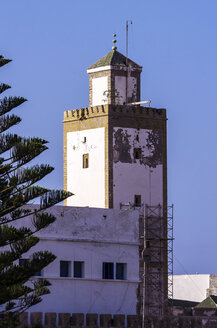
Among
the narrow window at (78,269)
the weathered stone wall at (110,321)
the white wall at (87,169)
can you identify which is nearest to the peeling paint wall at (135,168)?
the white wall at (87,169)

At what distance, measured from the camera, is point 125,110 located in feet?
215

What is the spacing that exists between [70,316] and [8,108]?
970cm

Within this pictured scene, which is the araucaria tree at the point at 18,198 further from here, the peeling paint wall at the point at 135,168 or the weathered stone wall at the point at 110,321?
the peeling paint wall at the point at 135,168

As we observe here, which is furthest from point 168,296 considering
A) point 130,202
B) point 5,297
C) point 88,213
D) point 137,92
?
point 5,297

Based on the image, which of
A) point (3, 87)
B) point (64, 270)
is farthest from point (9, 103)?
point (64, 270)

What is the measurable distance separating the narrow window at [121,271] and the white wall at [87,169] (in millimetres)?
14450

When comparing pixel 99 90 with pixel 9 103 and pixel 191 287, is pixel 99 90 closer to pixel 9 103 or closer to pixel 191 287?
pixel 191 287

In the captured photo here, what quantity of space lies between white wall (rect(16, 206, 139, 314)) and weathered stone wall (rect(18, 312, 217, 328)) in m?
1.03

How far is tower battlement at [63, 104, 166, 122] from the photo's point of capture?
65.2 meters

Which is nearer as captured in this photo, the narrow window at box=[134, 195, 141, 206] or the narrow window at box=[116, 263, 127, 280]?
the narrow window at box=[116, 263, 127, 280]

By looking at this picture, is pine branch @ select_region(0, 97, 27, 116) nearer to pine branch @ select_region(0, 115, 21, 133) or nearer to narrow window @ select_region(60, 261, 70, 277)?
pine branch @ select_region(0, 115, 21, 133)

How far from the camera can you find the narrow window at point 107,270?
160 feet

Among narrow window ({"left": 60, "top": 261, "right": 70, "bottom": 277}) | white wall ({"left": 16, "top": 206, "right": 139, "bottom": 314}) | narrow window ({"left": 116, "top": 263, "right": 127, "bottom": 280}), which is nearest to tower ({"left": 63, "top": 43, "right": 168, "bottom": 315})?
narrow window ({"left": 116, "top": 263, "right": 127, "bottom": 280})

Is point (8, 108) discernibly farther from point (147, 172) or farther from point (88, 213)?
point (147, 172)
